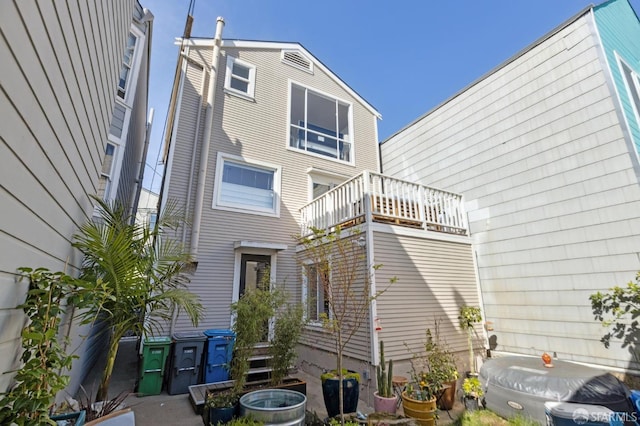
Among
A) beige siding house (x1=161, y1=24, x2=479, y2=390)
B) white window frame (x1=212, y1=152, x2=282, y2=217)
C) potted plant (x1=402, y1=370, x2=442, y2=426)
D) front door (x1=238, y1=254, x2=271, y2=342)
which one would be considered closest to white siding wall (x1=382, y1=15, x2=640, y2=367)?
beige siding house (x1=161, y1=24, x2=479, y2=390)

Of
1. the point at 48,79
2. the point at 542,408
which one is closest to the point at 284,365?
the point at 542,408

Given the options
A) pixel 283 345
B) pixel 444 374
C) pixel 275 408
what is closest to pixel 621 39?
pixel 444 374

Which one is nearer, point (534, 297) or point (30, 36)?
point (30, 36)

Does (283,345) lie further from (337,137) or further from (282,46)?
(282,46)

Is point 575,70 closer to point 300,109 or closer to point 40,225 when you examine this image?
point 300,109

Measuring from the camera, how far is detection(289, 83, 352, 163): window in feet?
31.7

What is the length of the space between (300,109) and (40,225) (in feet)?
30.7

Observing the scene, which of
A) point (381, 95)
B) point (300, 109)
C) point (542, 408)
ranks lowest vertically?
point (542, 408)

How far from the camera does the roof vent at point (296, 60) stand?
394 inches

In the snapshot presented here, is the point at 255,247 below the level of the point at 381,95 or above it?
below

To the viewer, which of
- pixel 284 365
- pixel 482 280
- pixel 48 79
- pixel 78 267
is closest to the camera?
pixel 48 79

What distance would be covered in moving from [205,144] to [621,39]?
9849 millimetres

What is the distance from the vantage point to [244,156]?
325 inches

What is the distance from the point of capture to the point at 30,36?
151 cm
